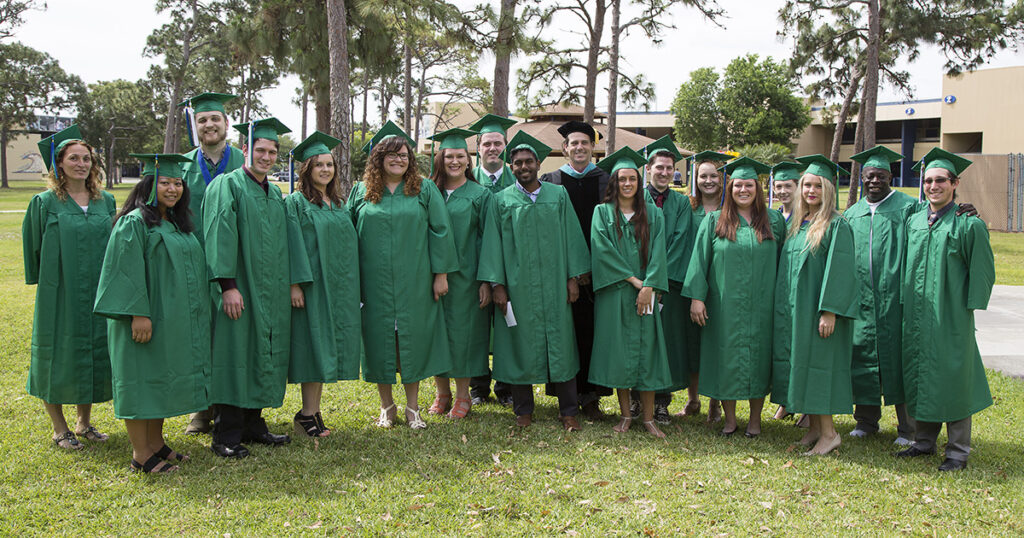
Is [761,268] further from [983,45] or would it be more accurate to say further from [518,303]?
[983,45]

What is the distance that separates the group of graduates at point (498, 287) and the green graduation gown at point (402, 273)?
16 mm

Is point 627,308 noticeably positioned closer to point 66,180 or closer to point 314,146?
point 314,146

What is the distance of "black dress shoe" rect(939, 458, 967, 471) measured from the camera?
15.8 ft

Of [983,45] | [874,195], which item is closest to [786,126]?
[983,45]

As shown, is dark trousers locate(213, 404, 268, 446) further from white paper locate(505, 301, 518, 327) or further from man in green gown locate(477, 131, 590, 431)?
white paper locate(505, 301, 518, 327)

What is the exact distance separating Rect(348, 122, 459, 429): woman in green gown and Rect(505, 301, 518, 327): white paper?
49 centimetres

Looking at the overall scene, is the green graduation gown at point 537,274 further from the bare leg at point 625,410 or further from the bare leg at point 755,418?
the bare leg at point 755,418

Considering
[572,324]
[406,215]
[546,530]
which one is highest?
[406,215]

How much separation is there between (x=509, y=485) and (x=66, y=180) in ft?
12.0

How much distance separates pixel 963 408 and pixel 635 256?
2.38 meters

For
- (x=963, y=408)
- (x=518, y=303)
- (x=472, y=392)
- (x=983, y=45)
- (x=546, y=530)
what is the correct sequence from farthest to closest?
(x=983, y=45) < (x=472, y=392) < (x=518, y=303) < (x=963, y=408) < (x=546, y=530)

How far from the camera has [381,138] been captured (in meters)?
5.67

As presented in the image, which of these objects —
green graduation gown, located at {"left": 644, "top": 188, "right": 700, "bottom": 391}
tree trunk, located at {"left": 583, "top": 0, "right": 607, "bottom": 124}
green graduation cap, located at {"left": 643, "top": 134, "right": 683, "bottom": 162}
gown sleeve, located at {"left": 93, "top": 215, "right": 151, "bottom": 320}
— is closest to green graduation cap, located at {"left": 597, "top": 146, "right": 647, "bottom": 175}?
green graduation cap, located at {"left": 643, "top": 134, "right": 683, "bottom": 162}

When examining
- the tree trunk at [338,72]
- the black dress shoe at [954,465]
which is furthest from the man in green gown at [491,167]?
the tree trunk at [338,72]
